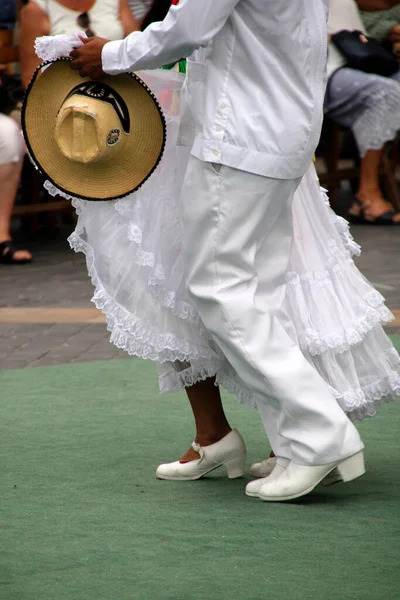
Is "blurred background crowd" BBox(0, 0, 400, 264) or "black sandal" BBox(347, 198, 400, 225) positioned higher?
"blurred background crowd" BBox(0, 0, 400, 264)

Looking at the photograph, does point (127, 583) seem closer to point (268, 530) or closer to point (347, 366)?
point (268, 530)

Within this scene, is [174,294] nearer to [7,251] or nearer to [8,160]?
[8,160]

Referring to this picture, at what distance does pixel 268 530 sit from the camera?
Answer: 3.73m

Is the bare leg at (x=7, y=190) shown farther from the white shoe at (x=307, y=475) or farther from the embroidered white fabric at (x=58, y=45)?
the white shoe at (x=307, y=475)

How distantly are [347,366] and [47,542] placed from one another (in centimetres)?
116

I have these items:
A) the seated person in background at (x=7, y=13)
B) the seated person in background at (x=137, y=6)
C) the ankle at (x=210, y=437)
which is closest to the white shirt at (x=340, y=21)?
the seated person in background at (x=137, y=6)

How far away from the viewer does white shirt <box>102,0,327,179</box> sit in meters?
3.78

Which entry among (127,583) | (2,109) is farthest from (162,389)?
(2,109)

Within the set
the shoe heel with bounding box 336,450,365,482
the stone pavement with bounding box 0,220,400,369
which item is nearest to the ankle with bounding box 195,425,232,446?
the shoe heel with bounding box 336,450,365,482

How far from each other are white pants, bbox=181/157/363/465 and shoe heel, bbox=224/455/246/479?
0.43 m

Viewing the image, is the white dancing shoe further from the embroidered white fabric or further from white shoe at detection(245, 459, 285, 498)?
the embroidered white fabric

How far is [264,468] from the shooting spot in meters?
4.34

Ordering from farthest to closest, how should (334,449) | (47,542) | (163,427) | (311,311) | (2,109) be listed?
(2,109), (163,427), (311,311), (334,449), (47,542)

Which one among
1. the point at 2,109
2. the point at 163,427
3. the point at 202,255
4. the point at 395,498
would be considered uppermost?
the point at 202,255
